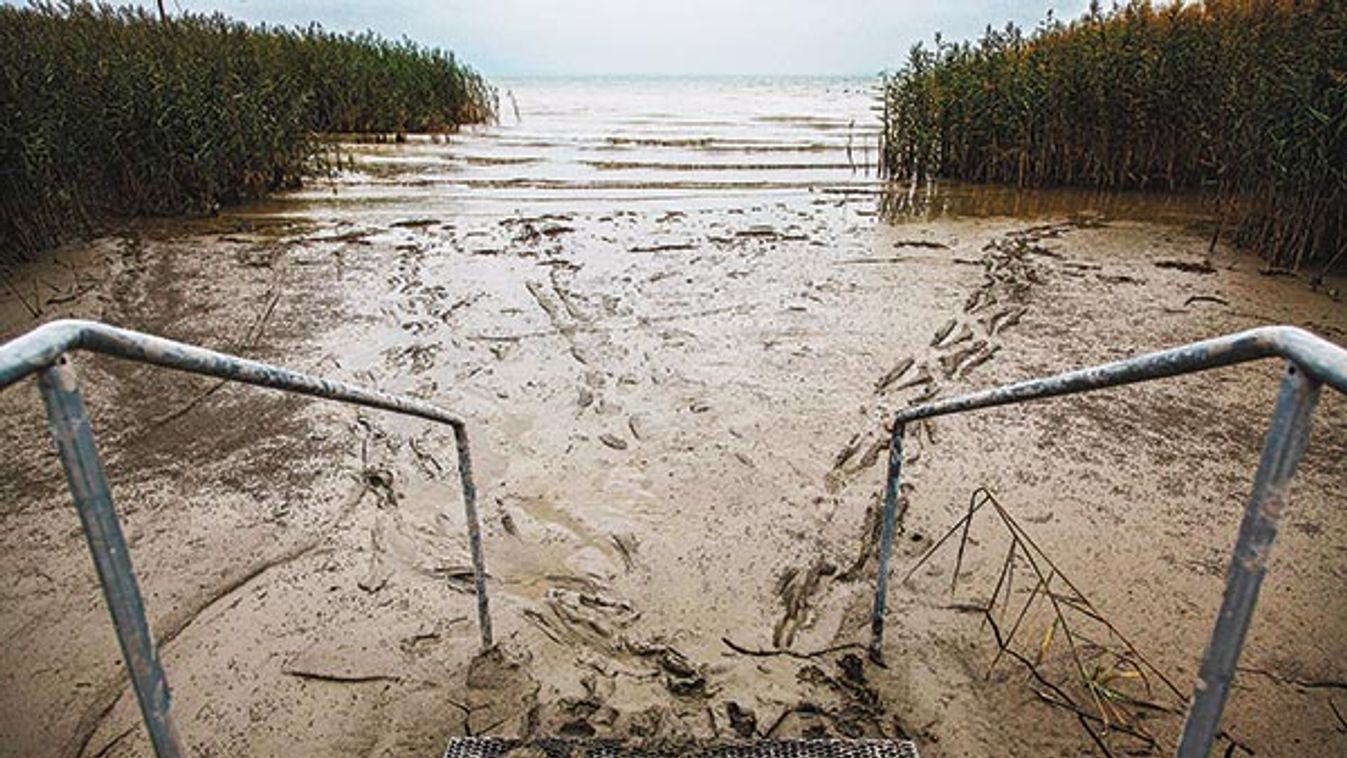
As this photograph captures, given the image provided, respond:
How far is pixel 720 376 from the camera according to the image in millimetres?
4938

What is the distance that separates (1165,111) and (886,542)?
9624mm

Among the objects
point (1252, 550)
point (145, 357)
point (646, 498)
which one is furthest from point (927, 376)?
point (145, 357)

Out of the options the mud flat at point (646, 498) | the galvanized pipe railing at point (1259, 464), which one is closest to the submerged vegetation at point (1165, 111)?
the mud flat at point (646, 498)

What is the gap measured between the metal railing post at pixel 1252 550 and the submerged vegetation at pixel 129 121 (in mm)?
8329

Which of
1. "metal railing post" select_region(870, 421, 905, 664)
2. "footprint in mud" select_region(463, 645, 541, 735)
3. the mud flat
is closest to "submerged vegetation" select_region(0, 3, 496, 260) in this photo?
the mud flat

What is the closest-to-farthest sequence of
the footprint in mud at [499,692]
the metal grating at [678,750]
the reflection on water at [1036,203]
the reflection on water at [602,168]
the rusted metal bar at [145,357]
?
the rusted metal bar at [145,357] → the metal grating at [678,750] → the footprint in mud at [499,692] → the reflection on water at [1036,203] → the reflection on water at [602,168]

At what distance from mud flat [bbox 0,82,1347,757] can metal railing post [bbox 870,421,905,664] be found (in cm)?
10

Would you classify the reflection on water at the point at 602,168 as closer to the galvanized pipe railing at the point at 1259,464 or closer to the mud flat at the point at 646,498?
the mud flat at the point at 646,498

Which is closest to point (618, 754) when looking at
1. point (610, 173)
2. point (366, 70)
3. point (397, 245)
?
point (397, 245)

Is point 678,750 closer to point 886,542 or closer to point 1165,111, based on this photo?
point 886,542

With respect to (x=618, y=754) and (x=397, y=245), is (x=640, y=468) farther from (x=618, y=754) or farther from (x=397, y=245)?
(x=397, y=245)

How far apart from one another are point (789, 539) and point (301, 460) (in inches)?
101

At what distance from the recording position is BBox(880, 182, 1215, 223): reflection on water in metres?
9.28

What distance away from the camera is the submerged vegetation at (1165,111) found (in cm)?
629
